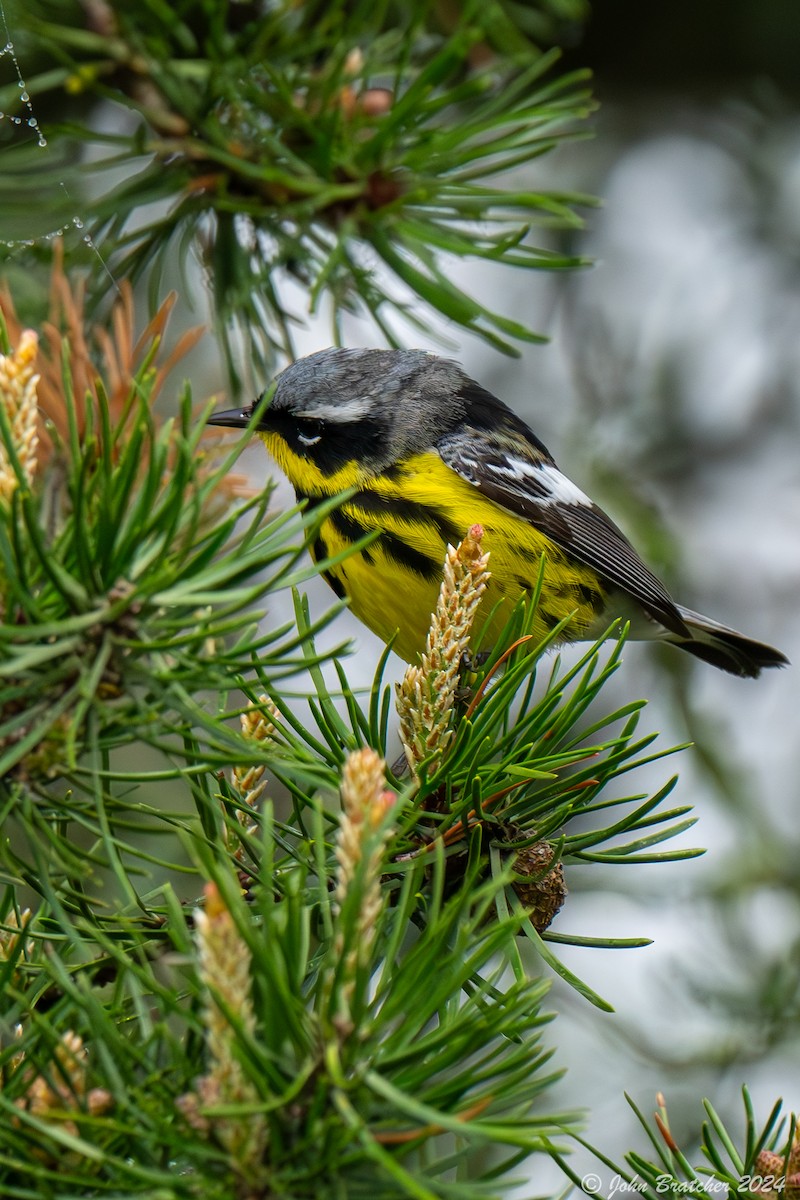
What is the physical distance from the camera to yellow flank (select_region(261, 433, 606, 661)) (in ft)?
7.25

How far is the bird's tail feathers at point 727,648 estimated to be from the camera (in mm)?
2867

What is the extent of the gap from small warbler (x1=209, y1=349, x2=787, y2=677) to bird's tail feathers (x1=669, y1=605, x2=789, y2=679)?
1.0 inches

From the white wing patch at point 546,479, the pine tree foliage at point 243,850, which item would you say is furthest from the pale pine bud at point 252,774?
the white wing patch at point 546,479

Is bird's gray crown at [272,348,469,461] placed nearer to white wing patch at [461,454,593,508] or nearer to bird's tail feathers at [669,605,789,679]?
white wing patch at [461,454,593,508]

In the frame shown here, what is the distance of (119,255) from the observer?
219 centimetres

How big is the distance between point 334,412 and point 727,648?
1.16 metres

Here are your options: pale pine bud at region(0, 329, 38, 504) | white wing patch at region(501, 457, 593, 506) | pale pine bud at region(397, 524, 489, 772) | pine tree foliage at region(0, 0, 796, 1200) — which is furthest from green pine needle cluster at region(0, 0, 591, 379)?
pale pine bud at region(0, 329, 38, 504)

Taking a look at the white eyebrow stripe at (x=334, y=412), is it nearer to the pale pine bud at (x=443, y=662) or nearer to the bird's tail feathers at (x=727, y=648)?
the bird's tail feathers at (x=727, y=648)

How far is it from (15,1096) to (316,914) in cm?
38

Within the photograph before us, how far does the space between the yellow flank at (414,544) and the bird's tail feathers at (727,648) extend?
44 cm

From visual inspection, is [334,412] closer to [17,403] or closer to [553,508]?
[553,508]

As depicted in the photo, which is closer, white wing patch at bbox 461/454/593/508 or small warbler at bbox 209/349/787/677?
small warbler at bbox 209/349/787/677

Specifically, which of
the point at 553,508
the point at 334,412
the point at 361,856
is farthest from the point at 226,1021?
the point at 553,508

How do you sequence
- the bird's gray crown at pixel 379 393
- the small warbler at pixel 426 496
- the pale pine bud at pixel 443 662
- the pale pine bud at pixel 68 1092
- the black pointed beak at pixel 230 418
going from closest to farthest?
the pale pine bud at pixel 68 1092 < the pale pine bud at pixel 443 662 < the black pointed beak at pixel 230 418 < the small warbler at pixel 426 496 < the bird's gray crown at pixel 379 393
